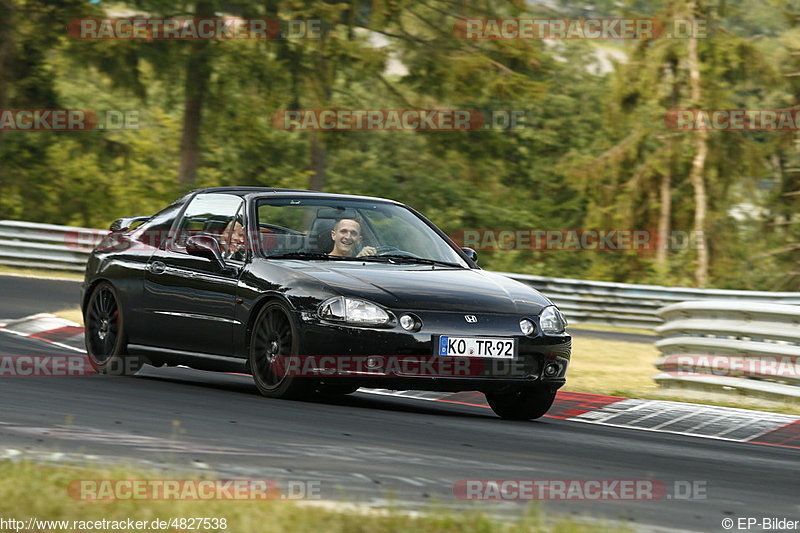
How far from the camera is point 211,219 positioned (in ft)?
32.5

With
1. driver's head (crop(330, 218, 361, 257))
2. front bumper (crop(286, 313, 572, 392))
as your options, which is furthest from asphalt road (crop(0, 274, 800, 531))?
driver's head (crop(330, 218, 361, 257))

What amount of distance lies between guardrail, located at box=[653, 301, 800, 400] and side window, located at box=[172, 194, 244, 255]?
182 inches

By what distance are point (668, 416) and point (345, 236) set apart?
277 centimetres

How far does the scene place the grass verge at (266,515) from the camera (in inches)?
171

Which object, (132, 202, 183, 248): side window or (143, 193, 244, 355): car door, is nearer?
(143, 193, 244, 355): car door

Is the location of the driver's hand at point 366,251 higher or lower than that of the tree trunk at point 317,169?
lower

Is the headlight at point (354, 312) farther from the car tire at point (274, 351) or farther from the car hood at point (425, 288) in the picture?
the car tire at point (274, 351)

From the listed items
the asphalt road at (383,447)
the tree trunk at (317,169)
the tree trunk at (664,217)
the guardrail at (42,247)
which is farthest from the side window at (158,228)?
the tree trunk at (664,217)

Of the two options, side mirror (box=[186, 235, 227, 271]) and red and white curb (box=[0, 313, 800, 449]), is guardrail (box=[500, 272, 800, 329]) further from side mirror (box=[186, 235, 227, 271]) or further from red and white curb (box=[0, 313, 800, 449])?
side mirror (box=[186, 235, 227, 271])

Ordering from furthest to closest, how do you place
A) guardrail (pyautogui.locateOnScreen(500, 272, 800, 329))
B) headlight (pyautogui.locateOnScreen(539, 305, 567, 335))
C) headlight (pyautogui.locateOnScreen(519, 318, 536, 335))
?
guardrail (pyautogui.locateOnScreen(500, 272, 800, 329)), headlight (pyautogui.locateOnScreen(539, 305, 567, 335)), headlight (pyautogui.locateOnScreen(519, 318, 536, 335))

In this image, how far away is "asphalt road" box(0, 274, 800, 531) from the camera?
5.45 meters

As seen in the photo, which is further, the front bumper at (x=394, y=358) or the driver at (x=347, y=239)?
the driver at (x=347, y=239)

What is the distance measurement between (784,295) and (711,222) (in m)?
15.1

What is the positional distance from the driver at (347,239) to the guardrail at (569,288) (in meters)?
13.9
